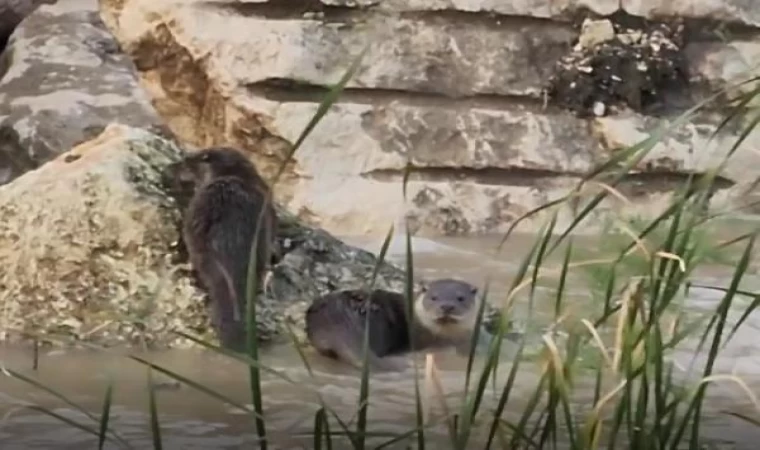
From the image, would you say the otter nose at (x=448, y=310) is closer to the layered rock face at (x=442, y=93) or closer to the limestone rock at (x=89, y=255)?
the limestone rock at (x=89, y=255)

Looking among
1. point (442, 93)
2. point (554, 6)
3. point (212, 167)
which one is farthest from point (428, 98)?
point (212, 167)

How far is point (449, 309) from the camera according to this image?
2.53m

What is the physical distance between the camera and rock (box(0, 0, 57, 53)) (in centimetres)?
440

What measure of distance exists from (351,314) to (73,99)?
7.77 ft

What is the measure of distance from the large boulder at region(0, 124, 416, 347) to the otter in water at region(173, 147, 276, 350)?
5cm

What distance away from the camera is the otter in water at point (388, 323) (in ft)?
7.31

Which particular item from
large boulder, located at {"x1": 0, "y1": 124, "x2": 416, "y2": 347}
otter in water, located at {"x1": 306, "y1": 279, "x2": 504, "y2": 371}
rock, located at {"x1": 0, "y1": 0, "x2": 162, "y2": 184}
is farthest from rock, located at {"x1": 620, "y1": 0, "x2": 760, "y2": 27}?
large boulder, located at {"x1": 0, "y1": 124, "x2": 416, "y2": 347}

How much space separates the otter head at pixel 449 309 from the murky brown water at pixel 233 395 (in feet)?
0.59

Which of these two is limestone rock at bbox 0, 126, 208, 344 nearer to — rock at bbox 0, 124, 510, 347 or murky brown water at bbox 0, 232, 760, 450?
rock at bbox 0, 124, 510, 347

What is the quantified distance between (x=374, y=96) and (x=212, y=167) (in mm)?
1717

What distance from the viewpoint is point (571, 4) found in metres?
4.36

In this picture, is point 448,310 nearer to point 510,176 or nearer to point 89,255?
point 89,255

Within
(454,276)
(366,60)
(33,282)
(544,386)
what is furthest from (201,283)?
(366,60)

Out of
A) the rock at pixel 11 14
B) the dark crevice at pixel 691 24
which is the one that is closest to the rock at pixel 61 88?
the rock at pixel 11 14
